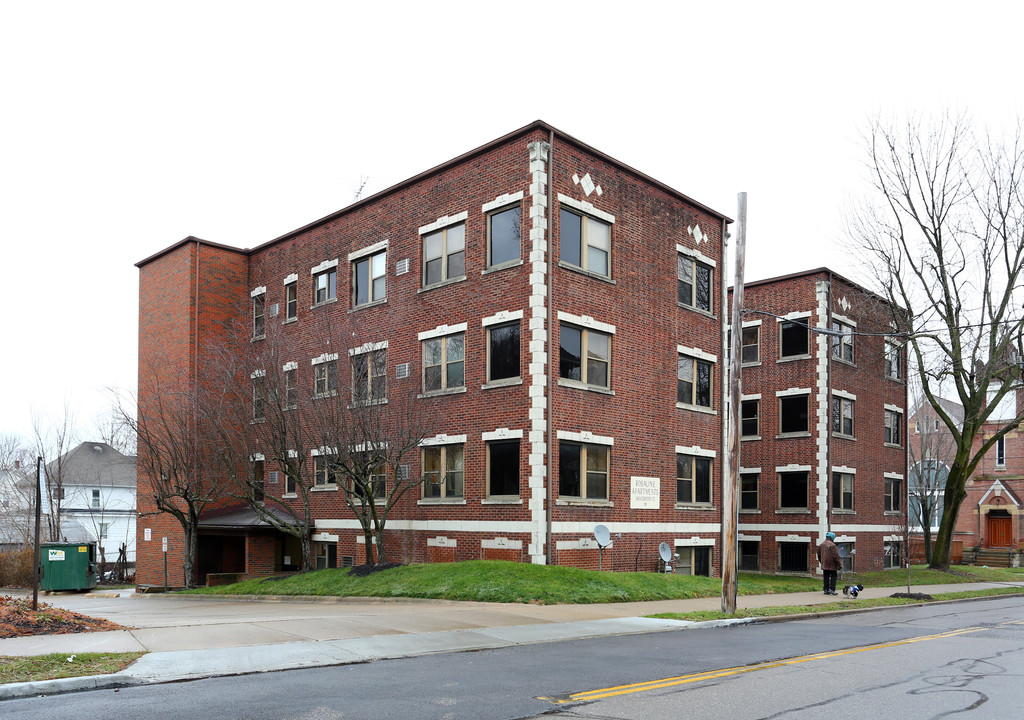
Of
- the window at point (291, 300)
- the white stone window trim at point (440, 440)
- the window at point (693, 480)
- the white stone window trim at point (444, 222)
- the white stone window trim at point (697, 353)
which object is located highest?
the white stone window trim at point (444, 222)

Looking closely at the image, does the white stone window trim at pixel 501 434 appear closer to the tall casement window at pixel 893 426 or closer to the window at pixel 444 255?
the window at pixel 444 255

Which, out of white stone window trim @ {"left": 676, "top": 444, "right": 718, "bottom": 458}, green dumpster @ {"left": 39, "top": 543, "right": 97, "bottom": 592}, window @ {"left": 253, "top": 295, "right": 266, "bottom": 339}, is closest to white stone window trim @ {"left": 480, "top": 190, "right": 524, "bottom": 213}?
white stone window trim @ {"left": 676, "top": 444, "right": 718, "bottom": 458}

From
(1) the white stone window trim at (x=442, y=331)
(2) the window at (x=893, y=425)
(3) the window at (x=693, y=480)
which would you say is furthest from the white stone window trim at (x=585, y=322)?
(2) the window at (x=893, y=425)

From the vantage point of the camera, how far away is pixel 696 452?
28781 millimetres

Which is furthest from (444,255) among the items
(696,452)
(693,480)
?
(693,480)

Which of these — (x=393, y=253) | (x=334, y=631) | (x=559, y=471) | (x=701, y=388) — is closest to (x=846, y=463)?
(x=701, y=388)

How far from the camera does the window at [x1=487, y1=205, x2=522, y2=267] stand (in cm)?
2475

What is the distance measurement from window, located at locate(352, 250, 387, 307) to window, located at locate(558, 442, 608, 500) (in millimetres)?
8838

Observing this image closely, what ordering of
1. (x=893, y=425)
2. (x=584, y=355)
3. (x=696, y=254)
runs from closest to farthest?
(x=584, y=355)
(x=696, y=254)
(x=893, y=425)

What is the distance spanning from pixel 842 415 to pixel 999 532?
81.5 ft

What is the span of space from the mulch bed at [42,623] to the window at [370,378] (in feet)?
37.5

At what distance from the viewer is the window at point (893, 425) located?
139 ft

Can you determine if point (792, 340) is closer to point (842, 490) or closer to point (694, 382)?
point (842, 490)

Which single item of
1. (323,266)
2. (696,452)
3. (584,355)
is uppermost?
(323,266)
